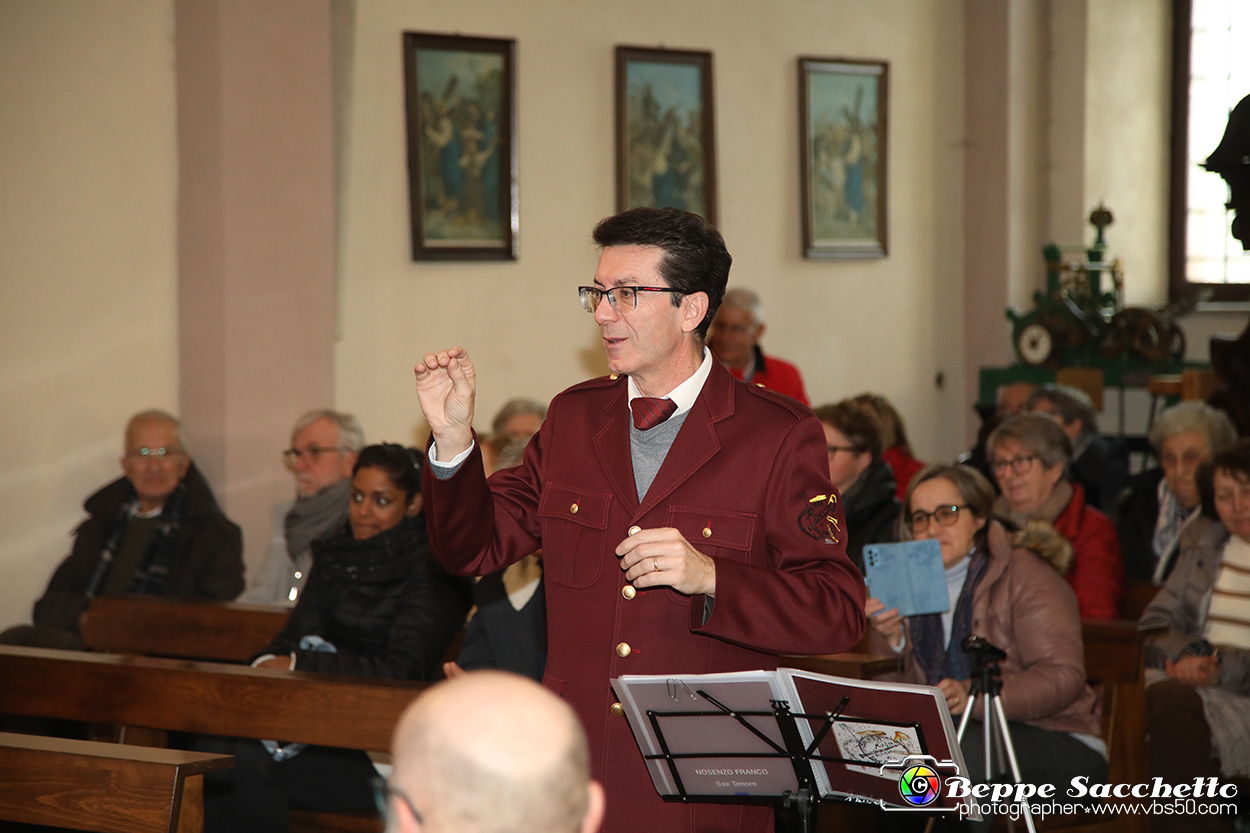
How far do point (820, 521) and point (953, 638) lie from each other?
199cm

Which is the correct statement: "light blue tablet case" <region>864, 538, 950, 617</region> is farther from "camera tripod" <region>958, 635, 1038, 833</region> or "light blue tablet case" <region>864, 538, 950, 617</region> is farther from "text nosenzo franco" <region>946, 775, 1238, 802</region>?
"text nosenzo franco" <region>946, 775, 1238, 802</region>

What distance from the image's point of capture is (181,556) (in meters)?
5.71

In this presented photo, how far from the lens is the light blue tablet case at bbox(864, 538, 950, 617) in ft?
12.3

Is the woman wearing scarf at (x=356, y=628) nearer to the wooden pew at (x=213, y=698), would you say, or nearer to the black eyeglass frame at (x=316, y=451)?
the wooden pew at (x=213, y=698)

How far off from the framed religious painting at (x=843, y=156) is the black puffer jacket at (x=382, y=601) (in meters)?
4.70

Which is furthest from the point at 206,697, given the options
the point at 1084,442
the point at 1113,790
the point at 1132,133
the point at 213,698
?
the point at 1132,133

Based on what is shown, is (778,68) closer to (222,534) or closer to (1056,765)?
(222,534)

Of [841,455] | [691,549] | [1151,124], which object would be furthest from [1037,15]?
[691,549]

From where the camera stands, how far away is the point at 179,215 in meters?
6.14

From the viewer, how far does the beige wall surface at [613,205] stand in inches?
268

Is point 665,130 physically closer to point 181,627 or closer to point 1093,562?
point 1093,562

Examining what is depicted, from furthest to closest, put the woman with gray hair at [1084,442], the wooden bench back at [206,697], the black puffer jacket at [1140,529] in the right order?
the woman with gray hair at [1084,442], the black puffer jacket at [1140,529], the wooden bench back at [206,697]

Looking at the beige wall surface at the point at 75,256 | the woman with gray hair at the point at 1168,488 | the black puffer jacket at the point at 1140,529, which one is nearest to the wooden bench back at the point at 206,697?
the beige wall surface at the point at 75,256

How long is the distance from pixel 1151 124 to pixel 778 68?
3.12m
